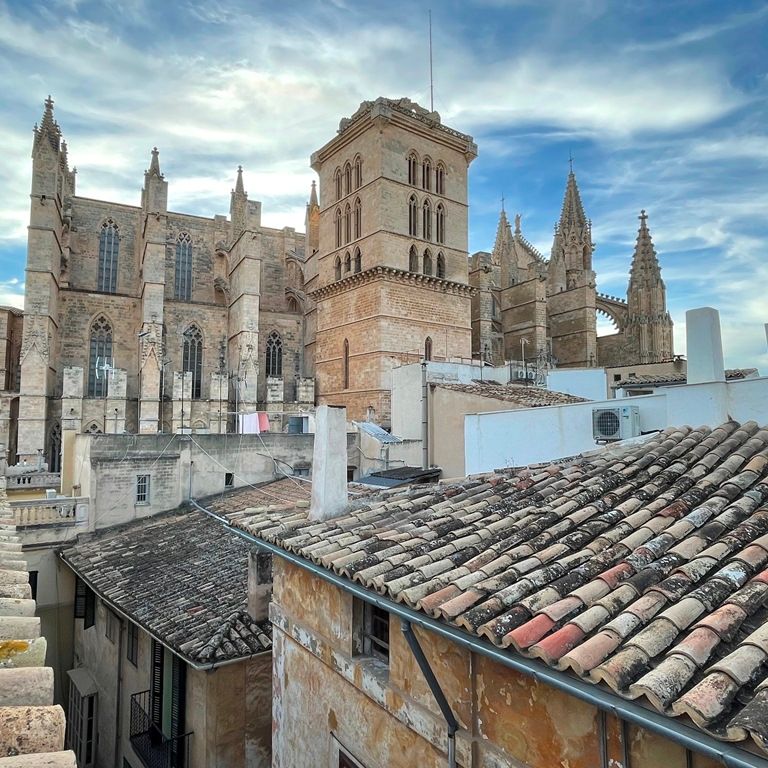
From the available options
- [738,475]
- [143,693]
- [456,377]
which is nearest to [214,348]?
[456,377]

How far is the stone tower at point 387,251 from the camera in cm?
2514

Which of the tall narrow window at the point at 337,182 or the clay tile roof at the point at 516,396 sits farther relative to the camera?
the tall narrow window at the point at 337,182

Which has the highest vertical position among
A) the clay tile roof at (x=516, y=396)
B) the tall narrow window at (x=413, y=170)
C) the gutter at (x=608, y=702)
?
the tall narrow window at (x=413, y=170)

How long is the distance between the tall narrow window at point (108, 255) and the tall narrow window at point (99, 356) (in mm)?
5223

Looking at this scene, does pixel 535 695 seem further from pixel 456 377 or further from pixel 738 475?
pixel 456 377

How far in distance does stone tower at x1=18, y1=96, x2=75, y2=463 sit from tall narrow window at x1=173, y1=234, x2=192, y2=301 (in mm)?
→ 8332

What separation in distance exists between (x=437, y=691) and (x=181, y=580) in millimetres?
7853

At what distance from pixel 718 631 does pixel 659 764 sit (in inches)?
28.7

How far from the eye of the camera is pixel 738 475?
4418 millimetres

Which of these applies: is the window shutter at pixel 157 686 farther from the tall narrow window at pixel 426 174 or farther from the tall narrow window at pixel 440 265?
the tall narrow window at pixel 426 174

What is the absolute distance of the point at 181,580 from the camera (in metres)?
10.1

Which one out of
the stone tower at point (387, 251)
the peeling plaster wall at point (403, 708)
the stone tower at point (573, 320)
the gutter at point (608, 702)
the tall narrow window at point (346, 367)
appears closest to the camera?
the gutter at point (608, 702)

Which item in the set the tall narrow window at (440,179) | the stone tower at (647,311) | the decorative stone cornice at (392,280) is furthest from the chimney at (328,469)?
the stone tower at (647,311)

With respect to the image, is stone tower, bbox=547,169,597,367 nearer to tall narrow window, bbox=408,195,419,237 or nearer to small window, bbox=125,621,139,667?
tall narrow window, bbox=408,195,419,237
